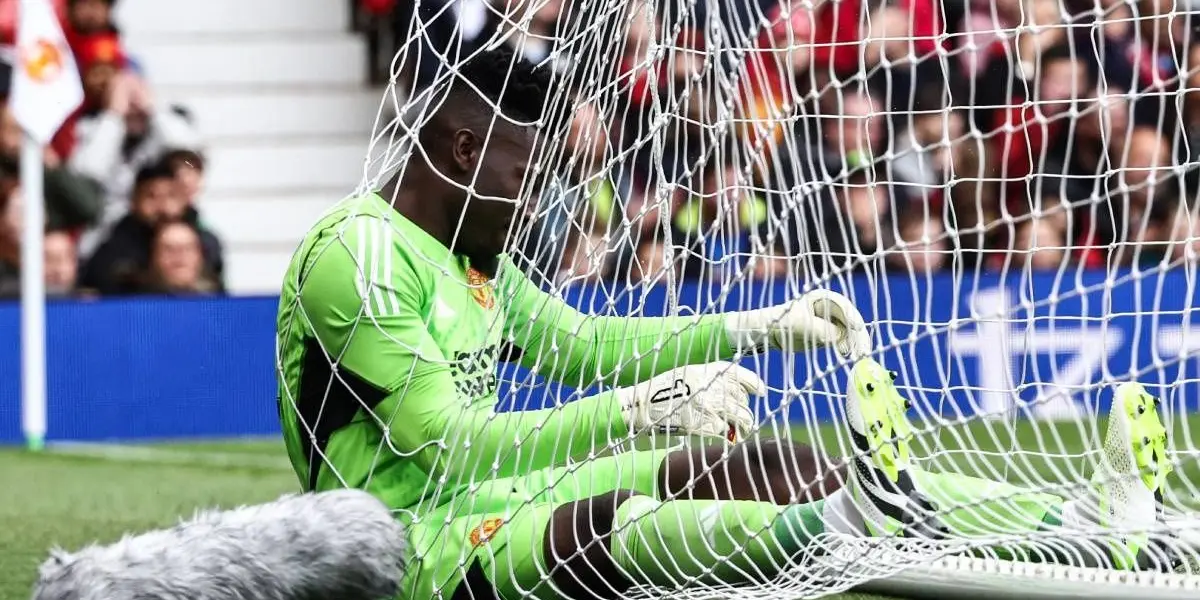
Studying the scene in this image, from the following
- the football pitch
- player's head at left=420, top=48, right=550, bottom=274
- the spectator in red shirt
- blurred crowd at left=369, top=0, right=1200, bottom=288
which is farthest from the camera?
the spectator in red shirt

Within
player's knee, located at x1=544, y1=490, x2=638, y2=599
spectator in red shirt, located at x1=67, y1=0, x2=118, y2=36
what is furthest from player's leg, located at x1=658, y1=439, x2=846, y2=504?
spectator in red shirt, located at x1=67, y1=0, x2=118, y2=36

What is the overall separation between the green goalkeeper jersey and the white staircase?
7711mm

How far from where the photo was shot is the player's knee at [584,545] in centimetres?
337

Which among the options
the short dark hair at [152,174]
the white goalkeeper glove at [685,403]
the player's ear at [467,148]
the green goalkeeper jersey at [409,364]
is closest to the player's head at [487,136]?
the player's ear at [467,148]

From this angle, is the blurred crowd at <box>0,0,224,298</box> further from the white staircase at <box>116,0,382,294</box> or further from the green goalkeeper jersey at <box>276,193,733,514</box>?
the green goalkeeper jersey at <box>276,193,733,514</box>

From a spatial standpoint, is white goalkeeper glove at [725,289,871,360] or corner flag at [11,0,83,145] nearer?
white goalkeeper glove at [725,289,871,360]

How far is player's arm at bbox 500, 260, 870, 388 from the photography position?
3600 mm

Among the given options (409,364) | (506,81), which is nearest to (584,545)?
(409,364)

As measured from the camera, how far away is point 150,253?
8.91 m

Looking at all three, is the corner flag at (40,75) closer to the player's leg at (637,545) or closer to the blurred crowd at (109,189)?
the blurred crowd at (109,189)

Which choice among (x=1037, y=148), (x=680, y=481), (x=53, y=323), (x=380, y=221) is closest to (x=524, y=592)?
(x=680, y=481)

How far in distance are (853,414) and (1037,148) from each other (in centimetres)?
310

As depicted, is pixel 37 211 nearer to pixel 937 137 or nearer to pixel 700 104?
pixel 937 137

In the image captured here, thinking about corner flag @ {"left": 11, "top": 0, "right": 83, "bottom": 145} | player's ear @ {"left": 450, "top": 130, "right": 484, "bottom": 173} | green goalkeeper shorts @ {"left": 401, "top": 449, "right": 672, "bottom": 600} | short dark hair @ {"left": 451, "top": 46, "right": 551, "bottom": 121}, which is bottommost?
corner flag @ {"left": 11, "top": 0, "right": 83, "bottom": 145}
